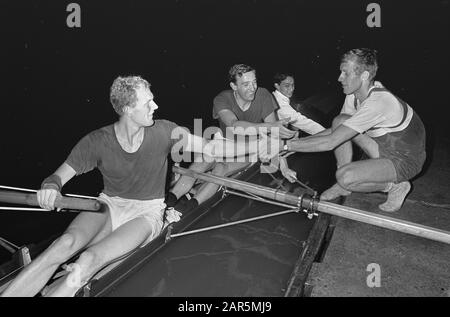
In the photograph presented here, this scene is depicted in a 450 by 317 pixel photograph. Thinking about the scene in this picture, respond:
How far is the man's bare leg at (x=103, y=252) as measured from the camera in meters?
2.98

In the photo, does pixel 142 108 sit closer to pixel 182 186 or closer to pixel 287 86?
pixel 182 186

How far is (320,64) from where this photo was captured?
33094 millimetres

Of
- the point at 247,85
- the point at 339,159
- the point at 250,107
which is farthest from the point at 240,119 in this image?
the point at 339,159

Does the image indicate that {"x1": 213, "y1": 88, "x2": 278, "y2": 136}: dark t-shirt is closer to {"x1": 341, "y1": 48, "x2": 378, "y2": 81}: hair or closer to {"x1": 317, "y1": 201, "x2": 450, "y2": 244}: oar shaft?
{"x1": 341, "y1": 48, "x2": 378, "y2": 81}: hair

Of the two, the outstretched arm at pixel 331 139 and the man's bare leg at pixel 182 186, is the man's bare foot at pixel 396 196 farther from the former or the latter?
the man's bare leg at pixel 182 186

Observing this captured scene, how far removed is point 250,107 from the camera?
18.7 feet

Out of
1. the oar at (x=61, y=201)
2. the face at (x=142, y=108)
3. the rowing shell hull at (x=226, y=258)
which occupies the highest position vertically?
the face at (x=142, y=108)

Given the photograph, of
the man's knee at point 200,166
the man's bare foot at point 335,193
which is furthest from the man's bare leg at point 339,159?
the man's knee at point 200,166

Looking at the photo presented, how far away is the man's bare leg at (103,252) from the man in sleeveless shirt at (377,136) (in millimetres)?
2279

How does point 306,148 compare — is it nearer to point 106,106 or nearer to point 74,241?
point 74,241

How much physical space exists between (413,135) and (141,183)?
3447mm

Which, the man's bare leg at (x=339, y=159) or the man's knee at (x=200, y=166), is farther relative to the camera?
the man's knee at (x=200, y=166)

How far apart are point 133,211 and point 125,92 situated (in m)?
1.25
